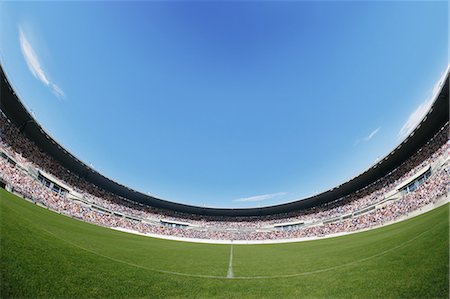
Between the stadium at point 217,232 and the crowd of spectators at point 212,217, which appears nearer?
the stadium at point 217,232

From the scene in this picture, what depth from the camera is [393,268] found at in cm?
652

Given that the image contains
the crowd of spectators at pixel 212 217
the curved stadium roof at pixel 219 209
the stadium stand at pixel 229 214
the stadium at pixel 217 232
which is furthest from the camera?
the curved stadium roof at pixel 219 209

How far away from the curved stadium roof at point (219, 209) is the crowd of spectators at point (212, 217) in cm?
90

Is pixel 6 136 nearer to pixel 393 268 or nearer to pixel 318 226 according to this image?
pixel 393 268

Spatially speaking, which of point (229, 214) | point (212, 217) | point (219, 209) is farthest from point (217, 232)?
point (229, 214)

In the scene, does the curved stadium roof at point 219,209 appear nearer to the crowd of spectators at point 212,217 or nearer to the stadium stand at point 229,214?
the stadium stand at point 229,214

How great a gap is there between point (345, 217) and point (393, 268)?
37.3 meters

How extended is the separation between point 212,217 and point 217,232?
842cm

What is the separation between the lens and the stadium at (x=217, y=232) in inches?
224

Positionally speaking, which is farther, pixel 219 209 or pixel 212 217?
pixel 212 217

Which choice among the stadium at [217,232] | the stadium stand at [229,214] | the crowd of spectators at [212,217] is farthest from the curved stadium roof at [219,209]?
the crowd of spectators at [212,217]

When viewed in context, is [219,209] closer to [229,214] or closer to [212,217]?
[212,217]

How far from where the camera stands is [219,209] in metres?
56.5

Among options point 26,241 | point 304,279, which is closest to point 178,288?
point 304,279
